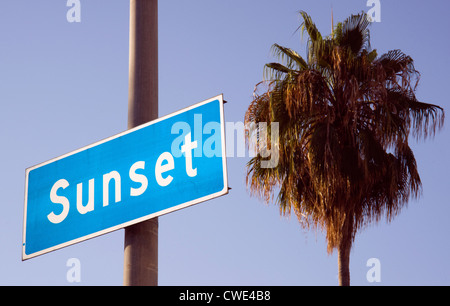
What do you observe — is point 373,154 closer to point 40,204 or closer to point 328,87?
point 328,87

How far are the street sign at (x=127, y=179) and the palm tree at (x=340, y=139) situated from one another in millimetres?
8780

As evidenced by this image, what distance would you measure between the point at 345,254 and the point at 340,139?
89.5 inches

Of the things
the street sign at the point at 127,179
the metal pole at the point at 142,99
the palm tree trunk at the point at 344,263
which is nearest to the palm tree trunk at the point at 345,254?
the palm tree trunk at the point at 344,263

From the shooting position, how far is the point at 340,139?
13977 mm

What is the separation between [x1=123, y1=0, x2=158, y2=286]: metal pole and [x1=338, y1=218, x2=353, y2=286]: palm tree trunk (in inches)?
369

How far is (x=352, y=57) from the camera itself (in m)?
14.4

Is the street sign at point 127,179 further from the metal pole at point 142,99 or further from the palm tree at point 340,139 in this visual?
the palm tree at point 340,139

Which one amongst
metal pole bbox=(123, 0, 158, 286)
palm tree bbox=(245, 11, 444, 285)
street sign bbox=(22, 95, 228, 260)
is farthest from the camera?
palm tree bbox=(245, 11, 444, 285)

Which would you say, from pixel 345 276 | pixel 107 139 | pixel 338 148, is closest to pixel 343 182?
pixel 338 148

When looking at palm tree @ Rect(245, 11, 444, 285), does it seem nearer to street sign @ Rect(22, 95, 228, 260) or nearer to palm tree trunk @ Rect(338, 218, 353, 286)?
palm tree trunk @ Rect(338, 218, 353, 286)

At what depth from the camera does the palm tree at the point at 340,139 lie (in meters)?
13.7

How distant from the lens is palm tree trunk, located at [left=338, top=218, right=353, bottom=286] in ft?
46.0

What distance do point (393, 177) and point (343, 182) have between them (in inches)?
43.1

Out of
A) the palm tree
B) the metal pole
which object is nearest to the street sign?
the metal pole
